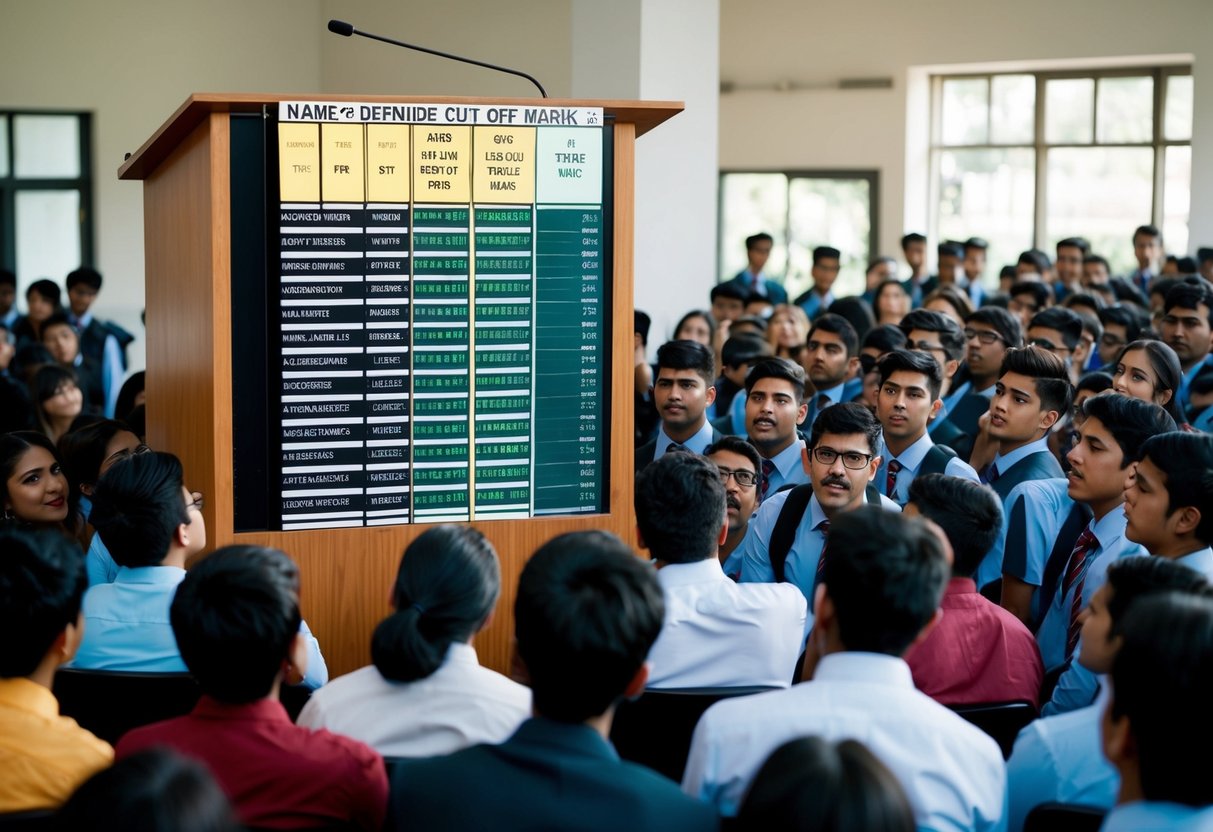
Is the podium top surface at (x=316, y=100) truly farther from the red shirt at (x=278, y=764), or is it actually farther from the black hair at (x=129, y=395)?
the black hair at (x=129, y=395)

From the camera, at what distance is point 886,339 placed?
587cm

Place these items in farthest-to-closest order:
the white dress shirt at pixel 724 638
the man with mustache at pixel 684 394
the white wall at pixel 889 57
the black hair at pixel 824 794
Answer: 1. the white wall at pixel 889 57
2. the man with mustache at pixel 684 394
3. the white dress shirt at pixel 724 638
4. the black hair at pixel 824 794

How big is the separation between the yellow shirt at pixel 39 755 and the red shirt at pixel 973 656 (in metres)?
1.47

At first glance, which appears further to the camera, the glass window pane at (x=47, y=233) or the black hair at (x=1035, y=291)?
the glass window pane at (x=47, y=233)

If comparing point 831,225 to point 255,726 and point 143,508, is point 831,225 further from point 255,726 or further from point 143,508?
point 255,726

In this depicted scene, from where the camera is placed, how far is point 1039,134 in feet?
44.5

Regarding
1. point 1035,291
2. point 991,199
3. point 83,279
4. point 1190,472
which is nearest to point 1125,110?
point 991,199

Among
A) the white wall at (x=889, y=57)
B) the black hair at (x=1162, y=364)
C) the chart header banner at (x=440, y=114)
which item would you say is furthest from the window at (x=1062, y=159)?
the chart header banner at (x=440, y=114)

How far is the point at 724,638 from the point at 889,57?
11775 mm

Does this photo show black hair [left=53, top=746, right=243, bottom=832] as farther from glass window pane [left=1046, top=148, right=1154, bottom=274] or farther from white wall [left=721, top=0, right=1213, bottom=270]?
glass window pane [left=1046, top=148, right=1154, bottom=274]

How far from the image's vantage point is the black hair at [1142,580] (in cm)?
214

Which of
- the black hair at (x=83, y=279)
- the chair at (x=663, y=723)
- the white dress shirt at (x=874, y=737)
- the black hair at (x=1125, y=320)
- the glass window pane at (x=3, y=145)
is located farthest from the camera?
the glass window pane at (x=3, y=145)

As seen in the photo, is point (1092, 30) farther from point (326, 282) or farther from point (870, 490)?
point (326, 282)

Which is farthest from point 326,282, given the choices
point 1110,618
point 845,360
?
point 845,360
